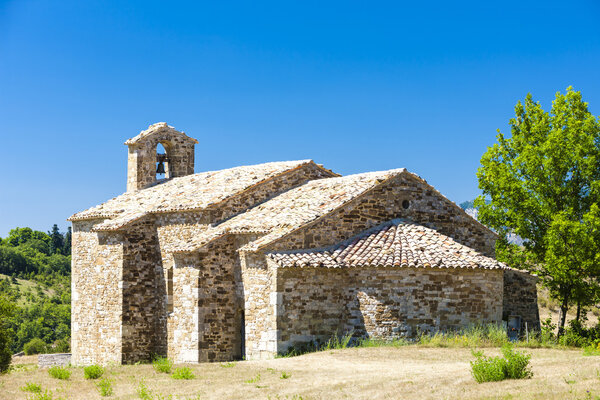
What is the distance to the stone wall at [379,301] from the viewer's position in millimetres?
20094

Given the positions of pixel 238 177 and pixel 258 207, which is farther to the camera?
pixel 238 177

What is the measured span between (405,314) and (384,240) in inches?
98.9

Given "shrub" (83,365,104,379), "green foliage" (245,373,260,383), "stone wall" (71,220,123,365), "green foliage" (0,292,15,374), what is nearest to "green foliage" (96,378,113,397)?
"shrub" (83,365,104,379)

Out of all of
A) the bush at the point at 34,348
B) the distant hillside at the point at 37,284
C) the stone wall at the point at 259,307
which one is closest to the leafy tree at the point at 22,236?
the distant hillside at the point at 37,284

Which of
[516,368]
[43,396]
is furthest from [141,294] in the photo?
[516,368]

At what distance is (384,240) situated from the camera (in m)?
21.6

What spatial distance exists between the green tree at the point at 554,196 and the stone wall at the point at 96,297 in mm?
13427

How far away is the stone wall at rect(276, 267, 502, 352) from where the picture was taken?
20094 millimetres

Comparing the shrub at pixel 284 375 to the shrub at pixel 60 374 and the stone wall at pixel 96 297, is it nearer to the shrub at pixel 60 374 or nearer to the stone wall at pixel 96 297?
the shrub at pixel 60 374

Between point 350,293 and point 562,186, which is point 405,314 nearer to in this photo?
point 350,293

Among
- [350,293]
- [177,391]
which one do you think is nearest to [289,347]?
[350,293]

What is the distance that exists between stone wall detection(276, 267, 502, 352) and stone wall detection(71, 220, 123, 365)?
8.31 meters

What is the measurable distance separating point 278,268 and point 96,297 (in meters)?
10.5

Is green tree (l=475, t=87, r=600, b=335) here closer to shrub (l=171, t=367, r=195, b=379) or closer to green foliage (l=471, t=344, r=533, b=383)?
green foliage (l=471, t=344, r=533, b=383)
